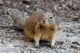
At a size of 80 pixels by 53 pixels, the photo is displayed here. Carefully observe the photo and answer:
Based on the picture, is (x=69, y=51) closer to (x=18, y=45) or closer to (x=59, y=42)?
(x=59, y=42)

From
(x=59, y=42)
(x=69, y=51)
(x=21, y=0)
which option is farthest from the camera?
(x=21, y=0)

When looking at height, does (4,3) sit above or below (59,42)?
above

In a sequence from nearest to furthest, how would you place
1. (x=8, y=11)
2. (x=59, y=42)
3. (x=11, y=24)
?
(x=59, y=42), (x=11, y=24), (x=8, y=11)

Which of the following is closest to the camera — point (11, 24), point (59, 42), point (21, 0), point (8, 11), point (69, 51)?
point (69, 51)

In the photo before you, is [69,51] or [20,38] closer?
[69,51]

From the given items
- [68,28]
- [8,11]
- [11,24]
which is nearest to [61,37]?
[68,28]

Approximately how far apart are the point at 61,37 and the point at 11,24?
1.38 metres

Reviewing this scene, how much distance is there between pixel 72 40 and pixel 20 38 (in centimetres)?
115

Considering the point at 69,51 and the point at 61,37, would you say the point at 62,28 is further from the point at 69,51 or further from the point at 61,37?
the point at 69,51

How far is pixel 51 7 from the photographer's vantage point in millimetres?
8930

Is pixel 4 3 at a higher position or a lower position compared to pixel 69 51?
higher

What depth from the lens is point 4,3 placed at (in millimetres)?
8602

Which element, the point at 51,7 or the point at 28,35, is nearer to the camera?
the point at 28,35

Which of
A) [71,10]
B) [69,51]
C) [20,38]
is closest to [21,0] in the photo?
[71,10]
